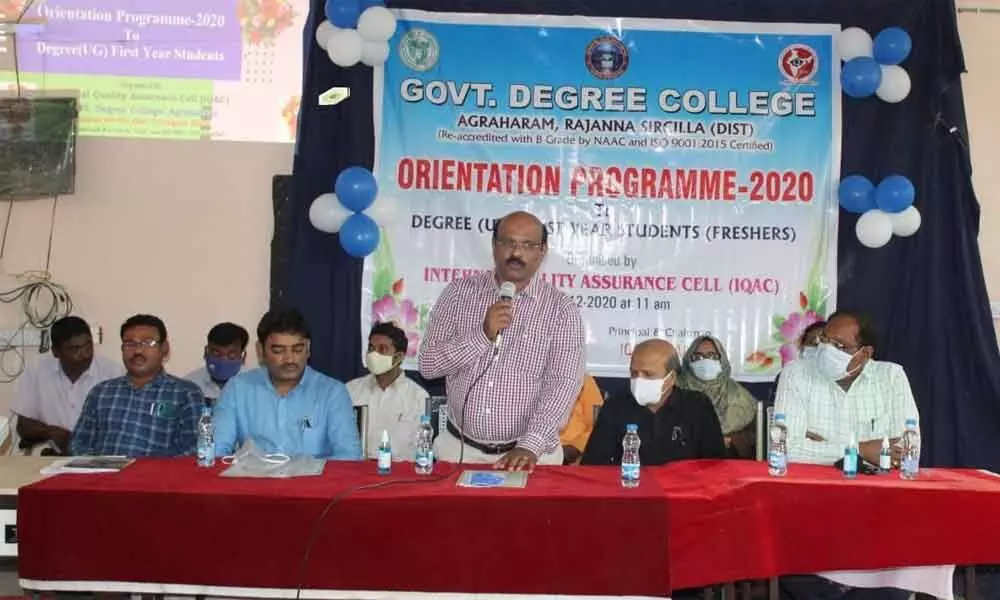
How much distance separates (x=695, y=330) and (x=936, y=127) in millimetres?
1634

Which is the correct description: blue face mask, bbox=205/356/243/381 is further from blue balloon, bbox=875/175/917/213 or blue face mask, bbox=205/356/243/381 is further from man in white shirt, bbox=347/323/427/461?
blue balloon, bbox=875/175/917/213

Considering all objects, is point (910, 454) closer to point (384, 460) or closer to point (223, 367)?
point (384, 460)

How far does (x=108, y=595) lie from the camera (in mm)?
3139

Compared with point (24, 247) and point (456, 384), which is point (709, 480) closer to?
point (456, 384)

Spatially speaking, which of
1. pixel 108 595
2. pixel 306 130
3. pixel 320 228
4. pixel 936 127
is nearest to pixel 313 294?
pixel 320 228

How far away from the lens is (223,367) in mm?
5234

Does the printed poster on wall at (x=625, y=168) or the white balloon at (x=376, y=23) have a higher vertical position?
the white balloon at (x=376, y=23)

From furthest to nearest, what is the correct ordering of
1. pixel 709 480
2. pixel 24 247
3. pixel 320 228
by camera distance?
pixel 24 247 < pixel 320 228 < pixel 709 480

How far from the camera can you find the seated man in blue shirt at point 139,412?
418 centimetres

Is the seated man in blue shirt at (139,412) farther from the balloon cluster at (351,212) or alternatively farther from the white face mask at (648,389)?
the white face mask at (648,389)

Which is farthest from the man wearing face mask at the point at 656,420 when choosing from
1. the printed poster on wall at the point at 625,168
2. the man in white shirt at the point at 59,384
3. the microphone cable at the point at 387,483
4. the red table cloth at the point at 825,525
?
the man in white shirt at the point at 59,384

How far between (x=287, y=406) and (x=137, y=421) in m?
0.71

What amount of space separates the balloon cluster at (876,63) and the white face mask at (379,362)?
8.87ft

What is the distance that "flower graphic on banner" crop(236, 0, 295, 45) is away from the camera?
5613 millimetres
